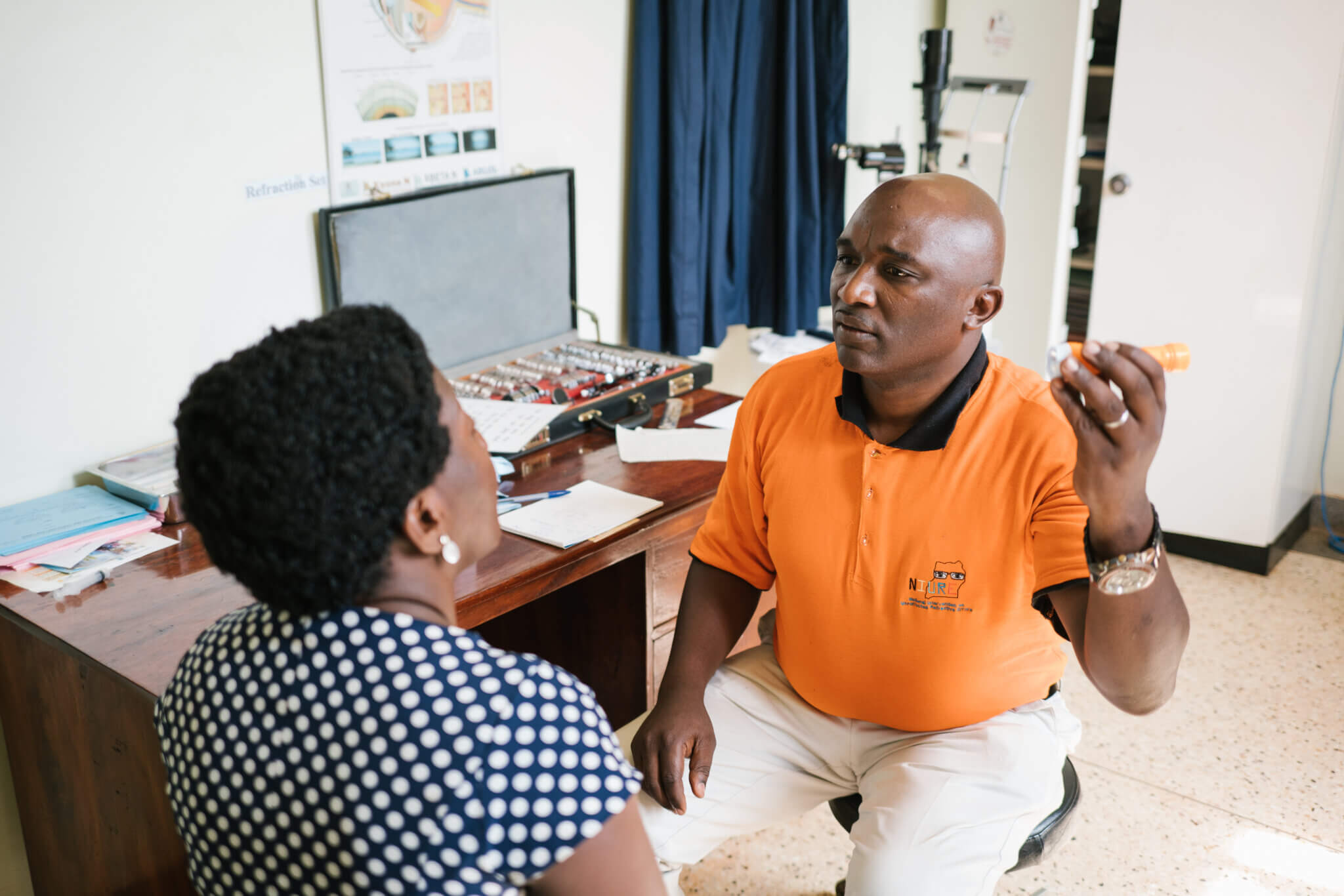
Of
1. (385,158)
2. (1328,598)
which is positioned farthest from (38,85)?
(1328,598)

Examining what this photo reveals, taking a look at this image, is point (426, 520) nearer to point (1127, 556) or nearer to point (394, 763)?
point (394, 763)

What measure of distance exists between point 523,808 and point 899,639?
71 centimetres

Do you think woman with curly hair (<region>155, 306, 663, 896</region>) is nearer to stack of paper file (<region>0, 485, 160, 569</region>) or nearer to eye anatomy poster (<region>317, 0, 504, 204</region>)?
stack of paper file (<region>0, 485, 160, 569</region>)

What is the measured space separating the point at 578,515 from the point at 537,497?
0.35 feet

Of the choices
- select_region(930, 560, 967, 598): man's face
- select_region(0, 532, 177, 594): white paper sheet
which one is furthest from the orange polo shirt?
select_region(0, 532, 177, 594): white paper sheet

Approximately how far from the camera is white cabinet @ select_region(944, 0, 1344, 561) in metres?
2.67

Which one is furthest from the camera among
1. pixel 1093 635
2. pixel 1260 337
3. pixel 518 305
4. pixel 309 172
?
pixel 1260 337

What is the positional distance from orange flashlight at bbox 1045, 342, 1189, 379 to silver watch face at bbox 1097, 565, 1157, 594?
0.21 meters

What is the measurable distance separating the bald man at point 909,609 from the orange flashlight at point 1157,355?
15 centimetres

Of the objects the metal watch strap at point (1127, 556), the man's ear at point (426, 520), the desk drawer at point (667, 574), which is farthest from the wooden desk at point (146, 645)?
the metal watch strap at point (1127, 556)

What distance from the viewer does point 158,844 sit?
1500mm

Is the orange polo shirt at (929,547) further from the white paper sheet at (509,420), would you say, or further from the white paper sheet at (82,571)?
the white paper sheet at (82,571)

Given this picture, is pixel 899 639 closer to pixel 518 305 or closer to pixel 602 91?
pixel 518 305

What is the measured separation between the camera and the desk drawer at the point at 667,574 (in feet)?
6.13
